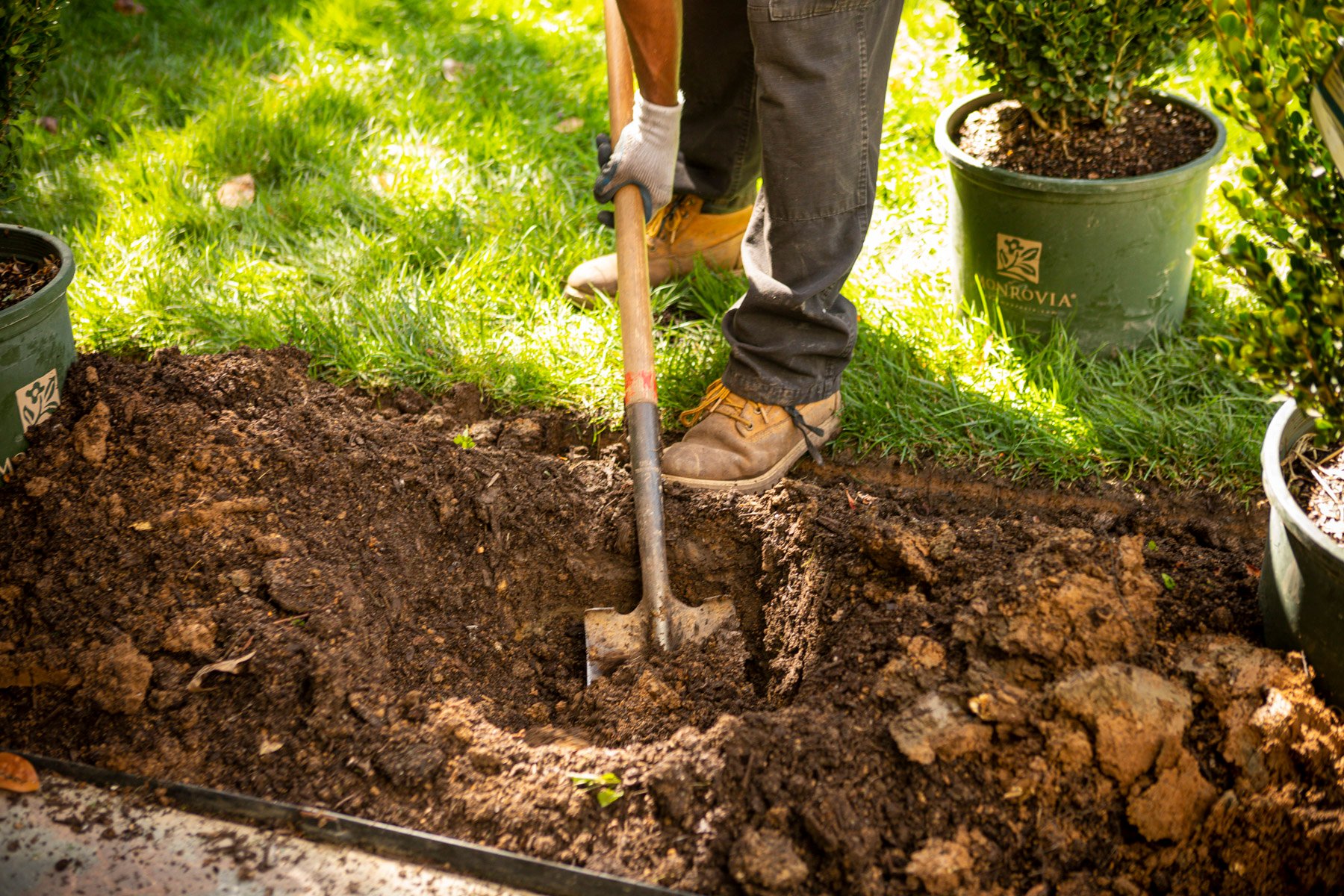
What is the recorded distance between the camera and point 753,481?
2.56 metres

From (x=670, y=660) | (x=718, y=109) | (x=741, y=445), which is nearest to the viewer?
(x=670, y=660)

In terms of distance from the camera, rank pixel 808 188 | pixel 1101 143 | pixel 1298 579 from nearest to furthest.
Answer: pixel 1298 579, pixel 808 188, pixel 1101 143

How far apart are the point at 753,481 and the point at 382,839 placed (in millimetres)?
1226

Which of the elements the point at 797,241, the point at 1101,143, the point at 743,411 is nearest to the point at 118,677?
the point at 743,411

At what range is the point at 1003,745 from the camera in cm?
177

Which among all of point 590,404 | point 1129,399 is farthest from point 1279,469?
point 590,404

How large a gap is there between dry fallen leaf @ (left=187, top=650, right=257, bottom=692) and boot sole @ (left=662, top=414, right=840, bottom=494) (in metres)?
1.04

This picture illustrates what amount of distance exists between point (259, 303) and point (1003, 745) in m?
2.49

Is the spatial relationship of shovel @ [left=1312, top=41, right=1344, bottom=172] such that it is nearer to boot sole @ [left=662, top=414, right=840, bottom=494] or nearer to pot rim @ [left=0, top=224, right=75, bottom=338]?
boot sole @ [left=662, top=414, right=840, bottom=494]

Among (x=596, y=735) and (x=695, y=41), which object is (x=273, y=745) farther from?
(x=695, y=41)

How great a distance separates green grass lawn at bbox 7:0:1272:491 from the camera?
2.79 m

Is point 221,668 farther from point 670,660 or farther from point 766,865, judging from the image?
point 766,865

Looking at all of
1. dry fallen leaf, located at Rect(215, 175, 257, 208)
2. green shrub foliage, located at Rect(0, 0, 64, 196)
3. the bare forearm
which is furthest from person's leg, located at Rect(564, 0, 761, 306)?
green shrub foliage, located at Rect(0, 0, 64, 196)

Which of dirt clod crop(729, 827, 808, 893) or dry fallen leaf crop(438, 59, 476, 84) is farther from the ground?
dry fallen leaf crop(438, 59, 476, 84)
